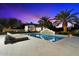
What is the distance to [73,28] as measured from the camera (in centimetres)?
186

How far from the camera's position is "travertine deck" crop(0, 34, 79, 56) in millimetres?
1819

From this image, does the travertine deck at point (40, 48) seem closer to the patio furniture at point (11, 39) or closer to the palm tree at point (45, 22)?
the patio furniture at point (11, 39)

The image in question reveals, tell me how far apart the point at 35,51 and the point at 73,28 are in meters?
0.54

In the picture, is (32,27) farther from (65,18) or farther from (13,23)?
(65,18)

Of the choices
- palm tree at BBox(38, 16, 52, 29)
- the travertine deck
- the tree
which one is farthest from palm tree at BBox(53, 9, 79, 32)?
the tree

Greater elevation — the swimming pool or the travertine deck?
the swimming pool

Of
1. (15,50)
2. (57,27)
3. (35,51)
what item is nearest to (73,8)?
(57,27)

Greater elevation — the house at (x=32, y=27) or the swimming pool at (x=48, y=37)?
the house at (x=32, y=27)

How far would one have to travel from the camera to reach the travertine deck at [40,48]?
5.97ft

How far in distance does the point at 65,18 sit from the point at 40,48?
0.48 meters

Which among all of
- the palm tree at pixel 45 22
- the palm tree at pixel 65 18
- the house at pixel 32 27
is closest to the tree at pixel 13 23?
the house at pixel 32 27

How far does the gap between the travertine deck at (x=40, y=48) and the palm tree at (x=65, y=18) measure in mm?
197

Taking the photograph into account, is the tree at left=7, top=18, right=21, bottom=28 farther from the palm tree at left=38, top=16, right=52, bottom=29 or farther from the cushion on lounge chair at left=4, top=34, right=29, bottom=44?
the palm tree at left=38, top=16, right=52, bottom=29

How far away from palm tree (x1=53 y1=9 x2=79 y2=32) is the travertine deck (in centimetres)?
20
